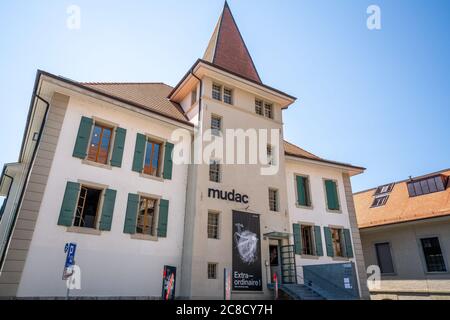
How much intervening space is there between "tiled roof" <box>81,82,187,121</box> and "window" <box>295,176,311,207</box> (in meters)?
8.92

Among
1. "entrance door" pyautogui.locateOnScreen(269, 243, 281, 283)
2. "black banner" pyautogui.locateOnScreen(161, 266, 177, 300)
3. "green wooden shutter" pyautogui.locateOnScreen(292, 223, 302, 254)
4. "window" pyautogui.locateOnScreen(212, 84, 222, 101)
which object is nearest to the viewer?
"black banner" pyautogui.locateOnScreen(161, 266, 177, 300)

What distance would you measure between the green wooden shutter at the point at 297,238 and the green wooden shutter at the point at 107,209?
35.6ft

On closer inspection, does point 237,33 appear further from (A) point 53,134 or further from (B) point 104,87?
(A) point 53,134

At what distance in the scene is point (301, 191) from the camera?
20.3 m

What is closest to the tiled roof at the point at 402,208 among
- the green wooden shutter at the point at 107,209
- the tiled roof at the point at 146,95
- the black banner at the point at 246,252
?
the black banner at the point at 246,252

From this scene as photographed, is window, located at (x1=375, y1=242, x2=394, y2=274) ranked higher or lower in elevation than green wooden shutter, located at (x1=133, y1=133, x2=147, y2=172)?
lower

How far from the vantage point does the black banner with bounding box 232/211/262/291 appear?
14917 mm

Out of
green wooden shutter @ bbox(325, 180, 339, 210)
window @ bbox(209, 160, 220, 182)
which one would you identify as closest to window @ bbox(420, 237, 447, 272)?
green wooden shutter @ bbox(325, 180, 339, 210)

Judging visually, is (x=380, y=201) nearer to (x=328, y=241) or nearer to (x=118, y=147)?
(x=328, y=241)

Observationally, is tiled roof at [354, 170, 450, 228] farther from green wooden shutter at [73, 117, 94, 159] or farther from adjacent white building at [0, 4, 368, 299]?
green wooden shutter at [73, 117, 94, 159]

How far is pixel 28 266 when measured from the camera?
1102 centimetres

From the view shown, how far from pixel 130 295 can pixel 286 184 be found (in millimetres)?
11354

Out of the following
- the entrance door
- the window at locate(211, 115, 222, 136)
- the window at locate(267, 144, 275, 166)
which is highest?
the window at locate(211, 115, 222, 136)
